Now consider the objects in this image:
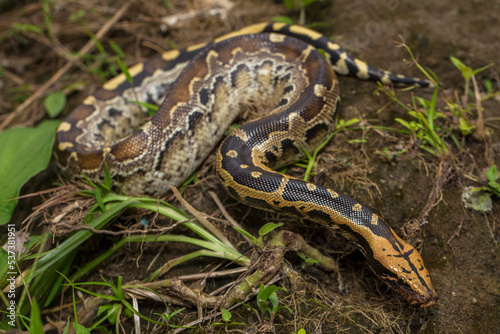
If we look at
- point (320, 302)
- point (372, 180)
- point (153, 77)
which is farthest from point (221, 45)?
point (320, 302)

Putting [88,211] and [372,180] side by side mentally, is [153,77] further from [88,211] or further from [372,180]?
[372,180]

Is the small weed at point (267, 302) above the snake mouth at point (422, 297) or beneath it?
above

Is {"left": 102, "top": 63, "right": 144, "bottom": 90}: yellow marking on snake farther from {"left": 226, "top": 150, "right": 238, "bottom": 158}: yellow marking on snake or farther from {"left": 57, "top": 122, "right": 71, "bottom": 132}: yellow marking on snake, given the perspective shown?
{"left": 226, "top": 150, "right": 238, "bottom": 158}: yellow marking on snake

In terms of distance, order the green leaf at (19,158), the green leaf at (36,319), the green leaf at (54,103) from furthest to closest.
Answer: the green leaf at (54,103) < the green leaf at (19,158) < the green leaf at (36,319)

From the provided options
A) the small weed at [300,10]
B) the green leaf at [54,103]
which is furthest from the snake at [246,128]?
the green leaf at [54,103]

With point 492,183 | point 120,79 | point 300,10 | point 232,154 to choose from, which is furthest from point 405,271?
point 120,79

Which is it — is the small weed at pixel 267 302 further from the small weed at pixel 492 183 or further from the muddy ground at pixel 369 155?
the small weed at pixel 492 183
